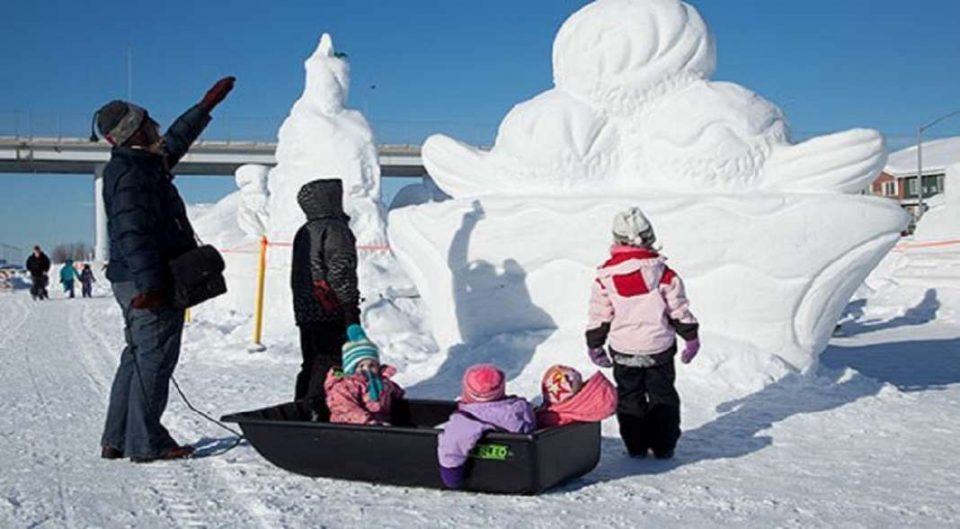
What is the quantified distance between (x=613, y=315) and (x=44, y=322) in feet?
43.7

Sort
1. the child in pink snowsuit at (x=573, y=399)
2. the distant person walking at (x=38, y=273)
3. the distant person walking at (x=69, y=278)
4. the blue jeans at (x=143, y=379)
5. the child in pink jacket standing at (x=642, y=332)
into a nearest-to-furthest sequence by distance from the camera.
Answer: the child in pink snowsuit at (x=573, y=399)
the blue jeans at (x=143, y=379)
the child in pink jacket standing at (x=642, y=332)
the distant person walking at (x=38, y=273)
the distant person walking at (x=69, y=278)

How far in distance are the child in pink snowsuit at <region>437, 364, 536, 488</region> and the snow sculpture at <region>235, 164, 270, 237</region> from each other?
16.8m

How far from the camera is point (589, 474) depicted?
15.2 feet

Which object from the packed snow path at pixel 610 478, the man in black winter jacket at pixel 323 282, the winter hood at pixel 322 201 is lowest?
the packed snow path at pixel 610 478

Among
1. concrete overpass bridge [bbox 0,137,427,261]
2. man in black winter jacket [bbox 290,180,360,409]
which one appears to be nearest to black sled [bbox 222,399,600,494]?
man in black winter jacket [bbox 290,180,360,409]

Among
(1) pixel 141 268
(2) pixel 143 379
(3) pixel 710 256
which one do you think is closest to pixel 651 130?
(3) pixel 710 256

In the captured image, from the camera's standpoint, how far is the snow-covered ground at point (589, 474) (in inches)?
153

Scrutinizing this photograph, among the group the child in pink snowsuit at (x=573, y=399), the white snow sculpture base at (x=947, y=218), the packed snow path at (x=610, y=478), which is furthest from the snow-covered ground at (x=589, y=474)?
the white snow sculpture base at (x=947, y=218)

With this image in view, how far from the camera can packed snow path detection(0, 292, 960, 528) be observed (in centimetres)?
388

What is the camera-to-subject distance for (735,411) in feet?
20.5

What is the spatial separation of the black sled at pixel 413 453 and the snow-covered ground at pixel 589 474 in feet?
0.23

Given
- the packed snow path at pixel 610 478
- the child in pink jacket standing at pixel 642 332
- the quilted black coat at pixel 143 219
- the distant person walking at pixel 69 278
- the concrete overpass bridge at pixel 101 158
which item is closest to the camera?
the packed snow path at pixel 610 478

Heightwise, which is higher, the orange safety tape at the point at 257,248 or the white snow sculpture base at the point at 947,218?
the white snow sculpture base at the point at 947,218

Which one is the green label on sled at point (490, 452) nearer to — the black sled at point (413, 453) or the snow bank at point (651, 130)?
the black sled at point (413, 453)
